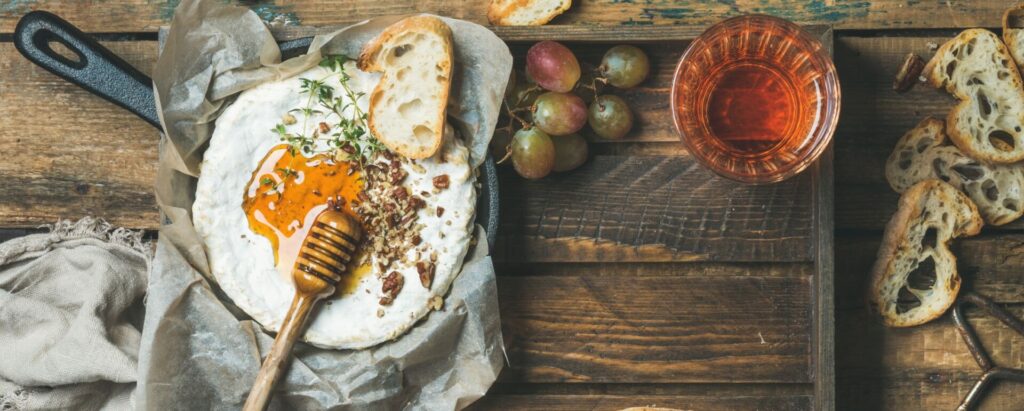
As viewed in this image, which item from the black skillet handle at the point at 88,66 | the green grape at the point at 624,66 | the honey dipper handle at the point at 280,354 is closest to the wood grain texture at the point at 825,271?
the green grape at the point at 624,66

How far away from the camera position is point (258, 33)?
1186mm

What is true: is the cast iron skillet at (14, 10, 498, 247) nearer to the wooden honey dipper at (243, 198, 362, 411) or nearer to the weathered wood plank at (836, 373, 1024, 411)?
the wooden honey dipper at (243, 198, 362, 411)

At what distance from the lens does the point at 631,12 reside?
1.28 metres

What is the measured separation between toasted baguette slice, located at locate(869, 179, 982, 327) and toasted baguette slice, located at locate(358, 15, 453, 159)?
26.6 inches

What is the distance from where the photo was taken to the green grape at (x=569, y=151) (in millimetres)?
1199

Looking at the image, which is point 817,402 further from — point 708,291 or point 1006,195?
point 1006,195

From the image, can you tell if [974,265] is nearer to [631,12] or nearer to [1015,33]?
[1015,33]

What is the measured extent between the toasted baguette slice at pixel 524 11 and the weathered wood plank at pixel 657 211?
217mm

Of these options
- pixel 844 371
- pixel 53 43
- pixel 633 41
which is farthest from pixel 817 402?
pixel 53 43

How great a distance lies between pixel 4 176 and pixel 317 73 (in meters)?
0.52

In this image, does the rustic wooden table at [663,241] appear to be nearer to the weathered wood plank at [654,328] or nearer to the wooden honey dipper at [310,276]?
the weathered wood plank at [654,328]

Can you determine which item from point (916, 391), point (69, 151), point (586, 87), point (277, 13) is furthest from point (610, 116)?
point (69, 151)

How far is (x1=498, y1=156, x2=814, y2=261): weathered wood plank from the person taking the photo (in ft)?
4.08

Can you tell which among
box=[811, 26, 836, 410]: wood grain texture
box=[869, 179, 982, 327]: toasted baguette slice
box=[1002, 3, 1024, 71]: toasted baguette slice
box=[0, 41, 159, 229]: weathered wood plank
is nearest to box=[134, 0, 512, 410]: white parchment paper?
box=[0, 41, 159, 229]: weathered wood plank
